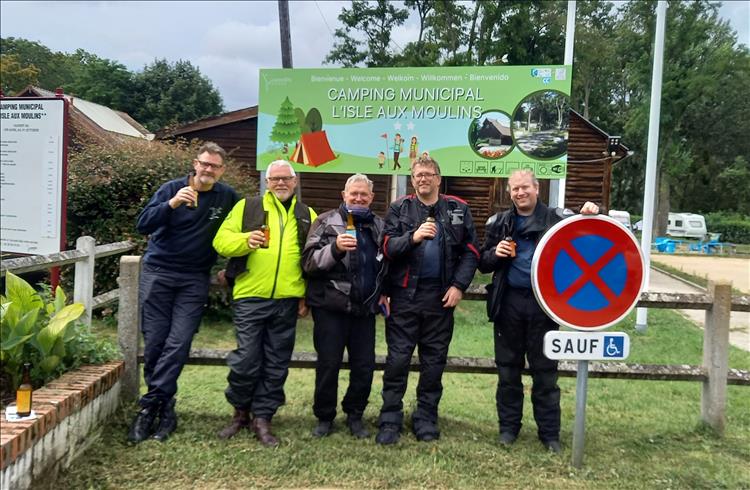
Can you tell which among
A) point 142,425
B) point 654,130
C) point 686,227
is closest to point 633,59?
point 686,227

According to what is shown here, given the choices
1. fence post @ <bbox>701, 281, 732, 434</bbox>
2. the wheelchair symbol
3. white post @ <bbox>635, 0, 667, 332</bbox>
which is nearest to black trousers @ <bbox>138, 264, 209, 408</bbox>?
the wheelchair symbol

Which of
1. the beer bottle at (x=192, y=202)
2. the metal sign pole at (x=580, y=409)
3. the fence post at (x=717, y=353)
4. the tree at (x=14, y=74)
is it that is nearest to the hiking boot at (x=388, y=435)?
the metal sign pole at (x=580, y=409)

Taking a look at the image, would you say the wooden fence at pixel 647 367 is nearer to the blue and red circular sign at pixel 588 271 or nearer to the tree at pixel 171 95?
the blue and red circular sign at pixel 588 271

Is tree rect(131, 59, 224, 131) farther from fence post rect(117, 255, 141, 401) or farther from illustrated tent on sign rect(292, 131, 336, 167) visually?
fence post rect(117, 255, 141, 401)

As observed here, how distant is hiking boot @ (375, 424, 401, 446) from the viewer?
3.51 metres

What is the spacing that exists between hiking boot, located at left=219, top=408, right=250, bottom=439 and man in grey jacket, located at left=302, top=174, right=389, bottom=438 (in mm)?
450

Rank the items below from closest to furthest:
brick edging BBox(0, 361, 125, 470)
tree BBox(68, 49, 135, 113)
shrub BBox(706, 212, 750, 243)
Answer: brick edging BBox(0, 361, 125, 470) < tree BBox(68, 49, 135, 113) < shrub BBox(706, 212, 750, 243)

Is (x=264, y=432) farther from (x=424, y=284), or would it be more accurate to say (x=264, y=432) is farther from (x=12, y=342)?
(x=12, y=342)

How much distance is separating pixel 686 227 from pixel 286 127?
1720cm

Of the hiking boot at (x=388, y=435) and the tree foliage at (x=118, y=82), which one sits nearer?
the hiking boot at (x=388, y=435)

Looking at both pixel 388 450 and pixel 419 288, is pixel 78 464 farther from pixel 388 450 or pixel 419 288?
pixel 419 288

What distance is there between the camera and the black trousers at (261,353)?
11.1ft

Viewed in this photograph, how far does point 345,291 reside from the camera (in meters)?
3.37

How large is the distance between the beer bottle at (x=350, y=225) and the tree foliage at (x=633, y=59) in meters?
13.9
